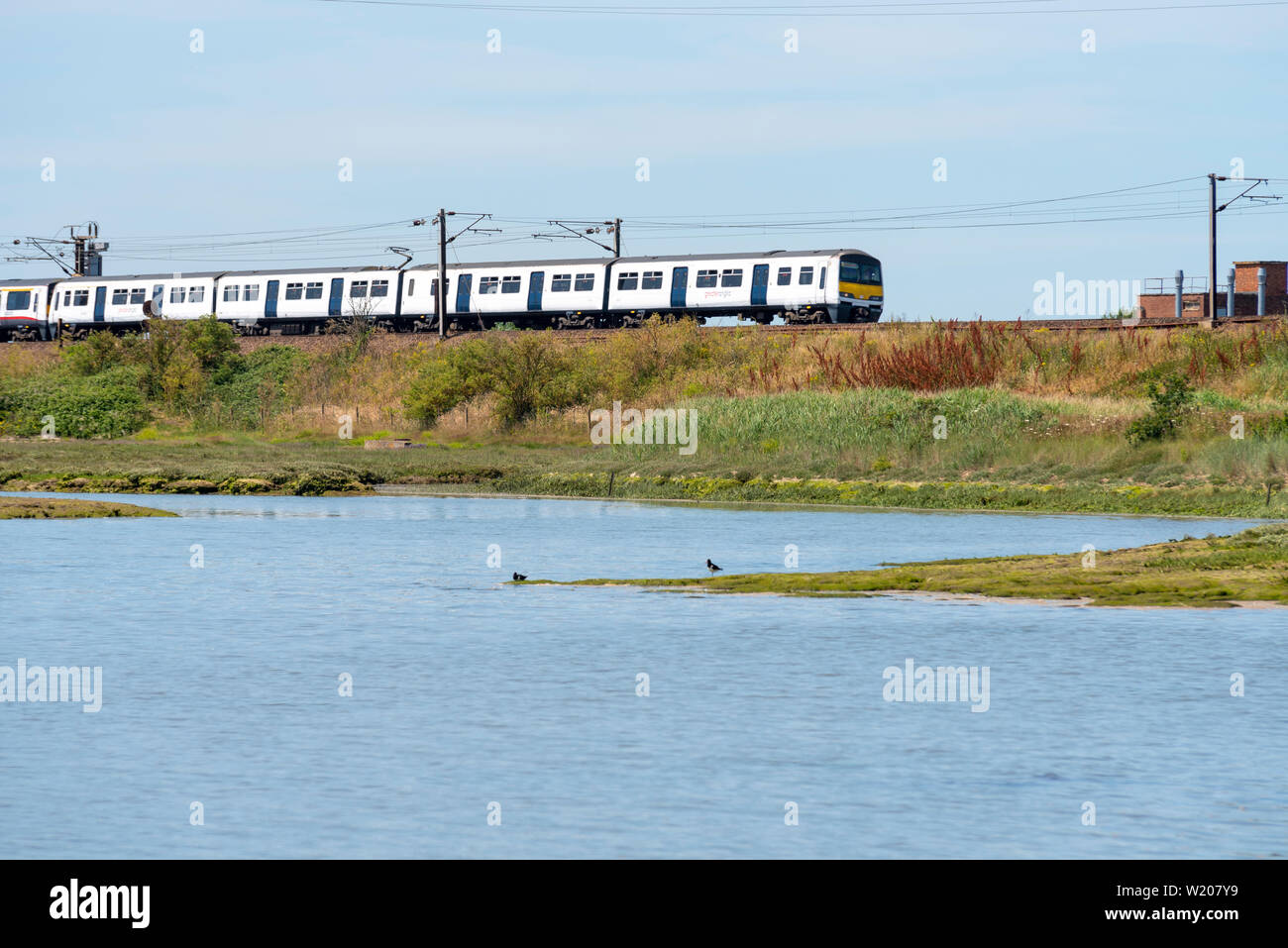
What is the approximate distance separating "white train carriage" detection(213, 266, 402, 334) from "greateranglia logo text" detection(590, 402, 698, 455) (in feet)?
69.0

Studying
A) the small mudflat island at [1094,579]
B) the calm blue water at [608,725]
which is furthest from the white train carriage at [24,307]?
the small mudflat island at [1094,579]

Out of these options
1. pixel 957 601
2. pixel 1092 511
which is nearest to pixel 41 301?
pixel 1092 511

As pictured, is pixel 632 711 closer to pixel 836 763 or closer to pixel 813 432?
pixel 836 763

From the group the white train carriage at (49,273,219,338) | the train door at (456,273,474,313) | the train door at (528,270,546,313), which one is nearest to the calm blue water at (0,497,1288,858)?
the train door at (528,270,546,313)

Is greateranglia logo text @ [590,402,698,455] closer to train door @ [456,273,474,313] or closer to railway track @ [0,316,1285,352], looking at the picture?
railway track @ [0,316,1285,352]

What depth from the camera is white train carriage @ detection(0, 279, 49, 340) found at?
3452 inches

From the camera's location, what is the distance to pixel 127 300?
84.9 m

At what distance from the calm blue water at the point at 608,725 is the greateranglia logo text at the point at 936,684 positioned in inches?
8.9

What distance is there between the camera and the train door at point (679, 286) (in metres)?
67.9

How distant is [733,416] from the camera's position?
47.0 m

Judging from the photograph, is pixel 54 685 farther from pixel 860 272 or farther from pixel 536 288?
pixel 536 288

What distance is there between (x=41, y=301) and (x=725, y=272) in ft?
132

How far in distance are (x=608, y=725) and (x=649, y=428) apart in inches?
1490

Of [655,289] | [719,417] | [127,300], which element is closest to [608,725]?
[719,417]
